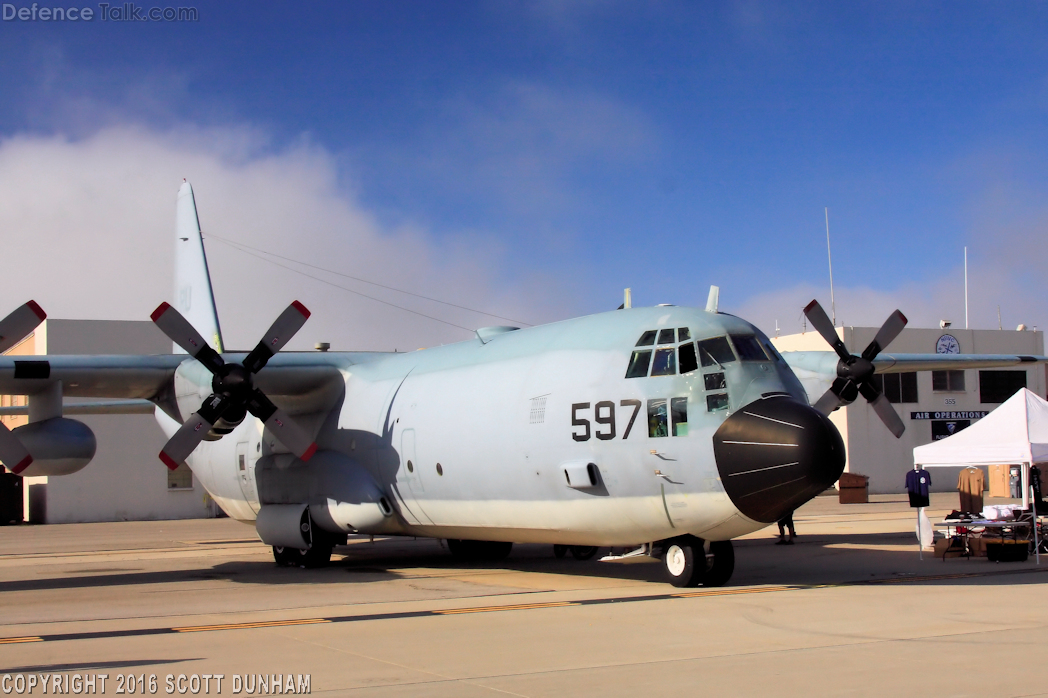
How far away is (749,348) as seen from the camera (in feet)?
43.7

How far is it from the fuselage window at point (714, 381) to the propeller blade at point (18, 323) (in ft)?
34.4

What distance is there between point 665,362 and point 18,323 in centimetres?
1043

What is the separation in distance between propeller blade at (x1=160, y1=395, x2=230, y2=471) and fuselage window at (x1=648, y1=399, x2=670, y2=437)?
7357mm

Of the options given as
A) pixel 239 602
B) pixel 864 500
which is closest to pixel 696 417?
pixel 239 602

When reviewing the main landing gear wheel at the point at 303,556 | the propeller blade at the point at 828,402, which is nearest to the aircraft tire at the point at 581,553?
the main landing gear wheel at the point at 303,556

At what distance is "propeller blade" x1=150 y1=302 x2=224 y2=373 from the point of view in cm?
1691

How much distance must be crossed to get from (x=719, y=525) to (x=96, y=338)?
33.5m

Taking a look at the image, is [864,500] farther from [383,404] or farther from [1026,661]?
[1026,661]

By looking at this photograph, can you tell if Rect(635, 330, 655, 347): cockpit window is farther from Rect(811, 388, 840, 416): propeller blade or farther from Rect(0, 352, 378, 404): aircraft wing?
Rect(0, 352, 378, 404): aircraft wing

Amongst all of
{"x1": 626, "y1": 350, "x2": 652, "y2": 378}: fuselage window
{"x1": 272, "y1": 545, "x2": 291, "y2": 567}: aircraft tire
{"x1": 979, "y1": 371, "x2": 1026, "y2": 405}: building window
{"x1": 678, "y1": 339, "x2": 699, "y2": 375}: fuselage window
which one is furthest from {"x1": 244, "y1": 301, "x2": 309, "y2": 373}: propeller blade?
{"x1": 979, "y1": 371, "x2": 1026, "y2": 405}: building window

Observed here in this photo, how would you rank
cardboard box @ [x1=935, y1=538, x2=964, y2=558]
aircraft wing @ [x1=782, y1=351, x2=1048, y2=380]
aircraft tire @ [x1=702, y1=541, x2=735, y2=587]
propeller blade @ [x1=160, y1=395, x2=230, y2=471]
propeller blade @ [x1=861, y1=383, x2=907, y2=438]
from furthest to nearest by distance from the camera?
aircraft wing @ [x1=782, y1=351, x2=1048, y2=380] < cardboard box @ [x1=935, y1=538, x2=964, y2=558] < propeller blade @ [x1=861, y1=383, x2=907, y2=438] < propeller blade @ [x1=160, y1=395, x2=230, y2=471] < aircraft tire @ [x1=702, y1=541, x2=735, y2=587]

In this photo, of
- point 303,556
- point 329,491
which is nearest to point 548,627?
point 329,491

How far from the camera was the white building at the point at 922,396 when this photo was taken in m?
49.2

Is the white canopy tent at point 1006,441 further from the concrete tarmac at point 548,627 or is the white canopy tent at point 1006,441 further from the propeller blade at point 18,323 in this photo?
the propeller blade at point 18,323
